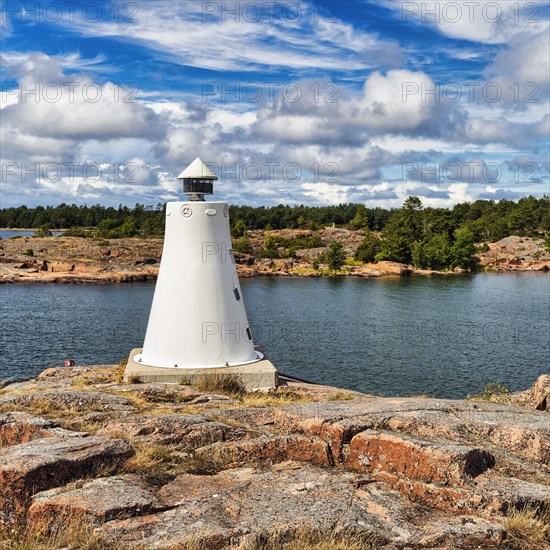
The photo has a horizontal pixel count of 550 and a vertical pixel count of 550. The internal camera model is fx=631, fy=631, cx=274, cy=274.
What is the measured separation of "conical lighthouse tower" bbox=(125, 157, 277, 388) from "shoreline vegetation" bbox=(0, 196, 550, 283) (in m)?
49.5

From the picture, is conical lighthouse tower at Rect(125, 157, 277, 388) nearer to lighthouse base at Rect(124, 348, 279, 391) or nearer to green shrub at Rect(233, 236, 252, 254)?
lighthouse base at Rect(124, 348, 279, 391)

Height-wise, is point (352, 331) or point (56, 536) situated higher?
point (56, 536)

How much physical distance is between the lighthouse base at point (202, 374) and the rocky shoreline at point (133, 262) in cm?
4953

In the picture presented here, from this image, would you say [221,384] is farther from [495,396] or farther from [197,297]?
[495,396]

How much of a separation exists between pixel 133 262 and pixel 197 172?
5530 centimetres

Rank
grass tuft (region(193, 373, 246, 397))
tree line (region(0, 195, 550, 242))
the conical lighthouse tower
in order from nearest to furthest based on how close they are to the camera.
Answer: grass tuft (region(193, 373, 246, 397)), the conical lighthouse tower, tree line (region(0, 195, 550, 242))

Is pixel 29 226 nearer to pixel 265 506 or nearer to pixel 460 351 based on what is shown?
pixel 460 351

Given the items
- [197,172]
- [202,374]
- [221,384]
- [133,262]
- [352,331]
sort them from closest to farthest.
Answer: [221,384], [202,374], [197,172], [352,331], [133,262]

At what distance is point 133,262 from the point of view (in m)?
67.0

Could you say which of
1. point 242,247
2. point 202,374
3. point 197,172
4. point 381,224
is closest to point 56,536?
point 202,374

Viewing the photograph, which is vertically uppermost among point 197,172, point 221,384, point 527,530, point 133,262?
point 197,172

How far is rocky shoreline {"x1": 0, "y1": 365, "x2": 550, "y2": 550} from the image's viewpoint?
16.4ft

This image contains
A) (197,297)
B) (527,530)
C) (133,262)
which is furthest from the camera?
(133,262)

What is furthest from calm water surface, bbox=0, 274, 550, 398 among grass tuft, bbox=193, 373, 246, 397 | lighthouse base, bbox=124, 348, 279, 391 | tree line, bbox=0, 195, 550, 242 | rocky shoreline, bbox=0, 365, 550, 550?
tree line, bbox=0, 195, 550, 242
